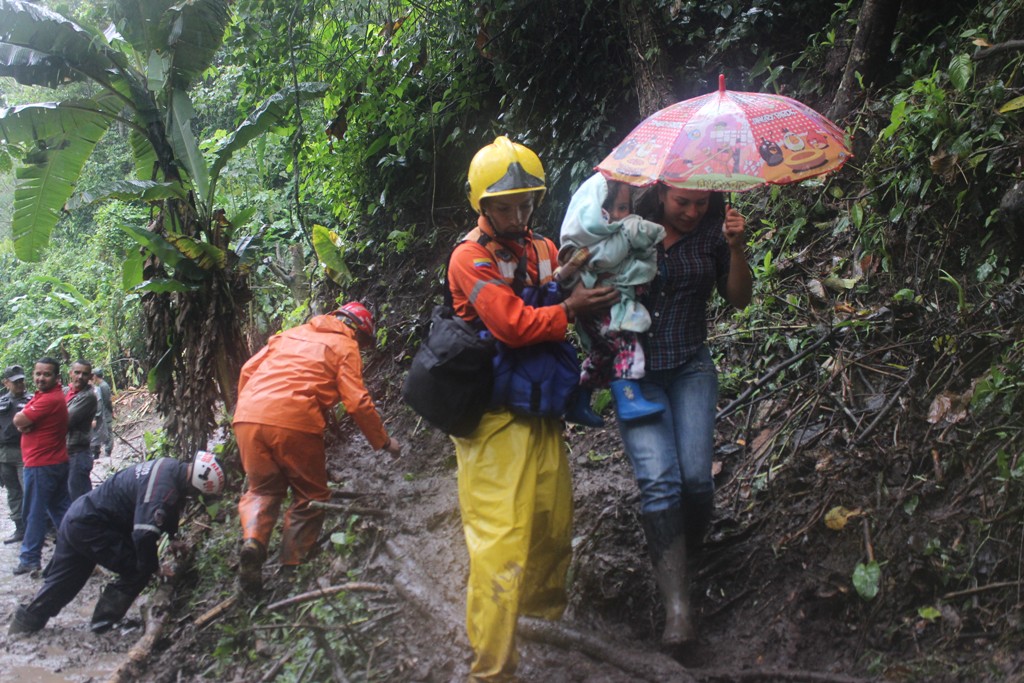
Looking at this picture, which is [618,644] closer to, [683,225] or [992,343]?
[683,225]

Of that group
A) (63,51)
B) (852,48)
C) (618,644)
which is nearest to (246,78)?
(63,51)

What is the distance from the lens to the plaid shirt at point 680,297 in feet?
10.8

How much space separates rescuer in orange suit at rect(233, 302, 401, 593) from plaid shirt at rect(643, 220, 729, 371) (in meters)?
2.49

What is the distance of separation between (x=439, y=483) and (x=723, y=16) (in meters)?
4.32

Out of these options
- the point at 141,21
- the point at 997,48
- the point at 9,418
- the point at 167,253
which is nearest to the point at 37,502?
the point at 9,418

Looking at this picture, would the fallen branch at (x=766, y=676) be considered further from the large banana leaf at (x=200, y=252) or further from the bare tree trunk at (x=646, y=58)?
the large banana leaf at (x=200, y=252)

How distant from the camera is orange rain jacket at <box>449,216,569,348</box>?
10.5ft

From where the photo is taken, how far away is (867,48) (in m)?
5.31

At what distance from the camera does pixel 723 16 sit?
6598 millimetres

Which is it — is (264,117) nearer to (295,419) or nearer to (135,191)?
(135,191)

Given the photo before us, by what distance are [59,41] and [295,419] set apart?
472 centimetres

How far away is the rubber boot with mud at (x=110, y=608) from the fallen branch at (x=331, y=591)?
1874 mm

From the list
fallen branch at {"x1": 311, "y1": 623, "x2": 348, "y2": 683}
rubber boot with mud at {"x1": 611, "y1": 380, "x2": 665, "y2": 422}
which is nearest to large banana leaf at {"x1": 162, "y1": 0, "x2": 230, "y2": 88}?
fallen branch at {"x1": 311, "y1": 623, "x2": 348, "y2": 683}

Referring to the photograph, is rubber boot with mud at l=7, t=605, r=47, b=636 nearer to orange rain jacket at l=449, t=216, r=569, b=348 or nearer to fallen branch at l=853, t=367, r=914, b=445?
orange rain jacket at l=449, t=216, r=569, b=348
